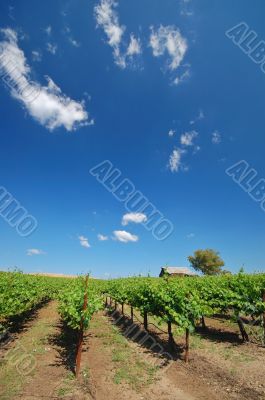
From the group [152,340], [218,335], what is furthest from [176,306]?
[218,335]

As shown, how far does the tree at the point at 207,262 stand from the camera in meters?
81.9

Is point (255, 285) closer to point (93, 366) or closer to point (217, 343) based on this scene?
point (217, 343)

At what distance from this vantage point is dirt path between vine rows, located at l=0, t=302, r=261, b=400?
749 cm

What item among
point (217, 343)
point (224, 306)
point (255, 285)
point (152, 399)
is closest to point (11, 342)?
point (152, 399)

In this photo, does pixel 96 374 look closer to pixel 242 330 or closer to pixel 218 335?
pixel 242 330

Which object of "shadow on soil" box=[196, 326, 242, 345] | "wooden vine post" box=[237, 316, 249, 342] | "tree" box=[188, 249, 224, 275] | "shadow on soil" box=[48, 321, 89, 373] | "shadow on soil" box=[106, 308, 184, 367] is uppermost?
"tree" box=[188, 249, 224, 275]

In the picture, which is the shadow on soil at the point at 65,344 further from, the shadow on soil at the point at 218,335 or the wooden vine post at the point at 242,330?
the wooden vine post at the point at 242,330

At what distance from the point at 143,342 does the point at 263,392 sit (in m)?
6.35

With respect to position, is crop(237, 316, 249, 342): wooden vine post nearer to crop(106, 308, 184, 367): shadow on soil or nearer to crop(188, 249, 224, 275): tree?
crop(106, 308, 184, 367): shadow on soil

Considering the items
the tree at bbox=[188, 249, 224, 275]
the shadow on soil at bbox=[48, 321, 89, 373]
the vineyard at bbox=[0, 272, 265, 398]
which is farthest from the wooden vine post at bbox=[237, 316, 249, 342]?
the tree at bbox=[188, 249, 224, 275]

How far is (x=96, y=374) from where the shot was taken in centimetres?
898

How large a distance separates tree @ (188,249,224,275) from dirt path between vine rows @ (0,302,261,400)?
2900 inches

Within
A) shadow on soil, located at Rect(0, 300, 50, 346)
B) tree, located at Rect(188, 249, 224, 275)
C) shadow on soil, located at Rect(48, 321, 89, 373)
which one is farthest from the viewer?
tree, located at Rect(188, 249, 224, 275)

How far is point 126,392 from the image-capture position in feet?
25.4
